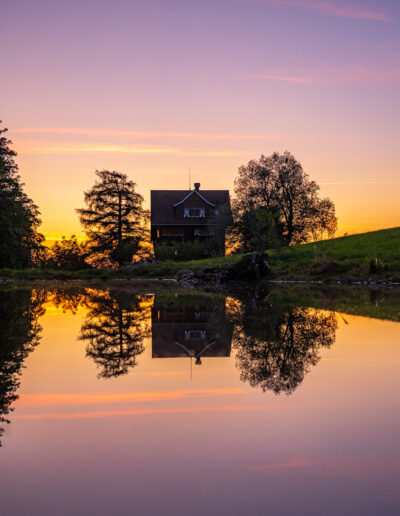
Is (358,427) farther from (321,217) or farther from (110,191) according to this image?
(321,217)

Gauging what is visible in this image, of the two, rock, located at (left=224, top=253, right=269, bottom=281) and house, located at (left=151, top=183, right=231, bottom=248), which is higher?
house, located at (left=151, top=183, right=231, bottom=248)

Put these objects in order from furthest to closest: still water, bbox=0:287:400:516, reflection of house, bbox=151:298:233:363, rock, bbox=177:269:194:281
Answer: rock, bbox=177:269:194:281
reflection of house, bbox=151:298:233:363
still water, bbox=0:287:400:516

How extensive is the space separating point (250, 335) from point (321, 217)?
54.5m

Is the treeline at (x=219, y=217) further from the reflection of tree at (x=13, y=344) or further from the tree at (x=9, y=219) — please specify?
the reflection of tree at (x=13, y=344)

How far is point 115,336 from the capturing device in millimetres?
6770

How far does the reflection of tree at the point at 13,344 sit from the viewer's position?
3723mm

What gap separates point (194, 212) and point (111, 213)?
1194 centimetres

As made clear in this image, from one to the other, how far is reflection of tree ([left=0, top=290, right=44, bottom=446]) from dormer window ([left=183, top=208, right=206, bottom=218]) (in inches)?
2075

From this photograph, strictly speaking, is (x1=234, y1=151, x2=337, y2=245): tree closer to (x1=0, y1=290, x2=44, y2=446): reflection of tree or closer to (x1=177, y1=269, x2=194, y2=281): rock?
(x1=177, y1=269, x2=194, y2=281): rock

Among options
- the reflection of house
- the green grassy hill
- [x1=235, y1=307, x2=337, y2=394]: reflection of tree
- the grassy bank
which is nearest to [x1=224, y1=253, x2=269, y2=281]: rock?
the grassy bank

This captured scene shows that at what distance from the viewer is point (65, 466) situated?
7.70 feet

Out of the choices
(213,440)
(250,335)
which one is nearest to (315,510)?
(213,440)

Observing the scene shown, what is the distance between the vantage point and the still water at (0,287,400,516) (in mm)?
2062

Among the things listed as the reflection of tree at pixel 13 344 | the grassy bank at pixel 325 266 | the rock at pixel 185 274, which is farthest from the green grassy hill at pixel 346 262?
the reflection of tree at pixel 13 344
